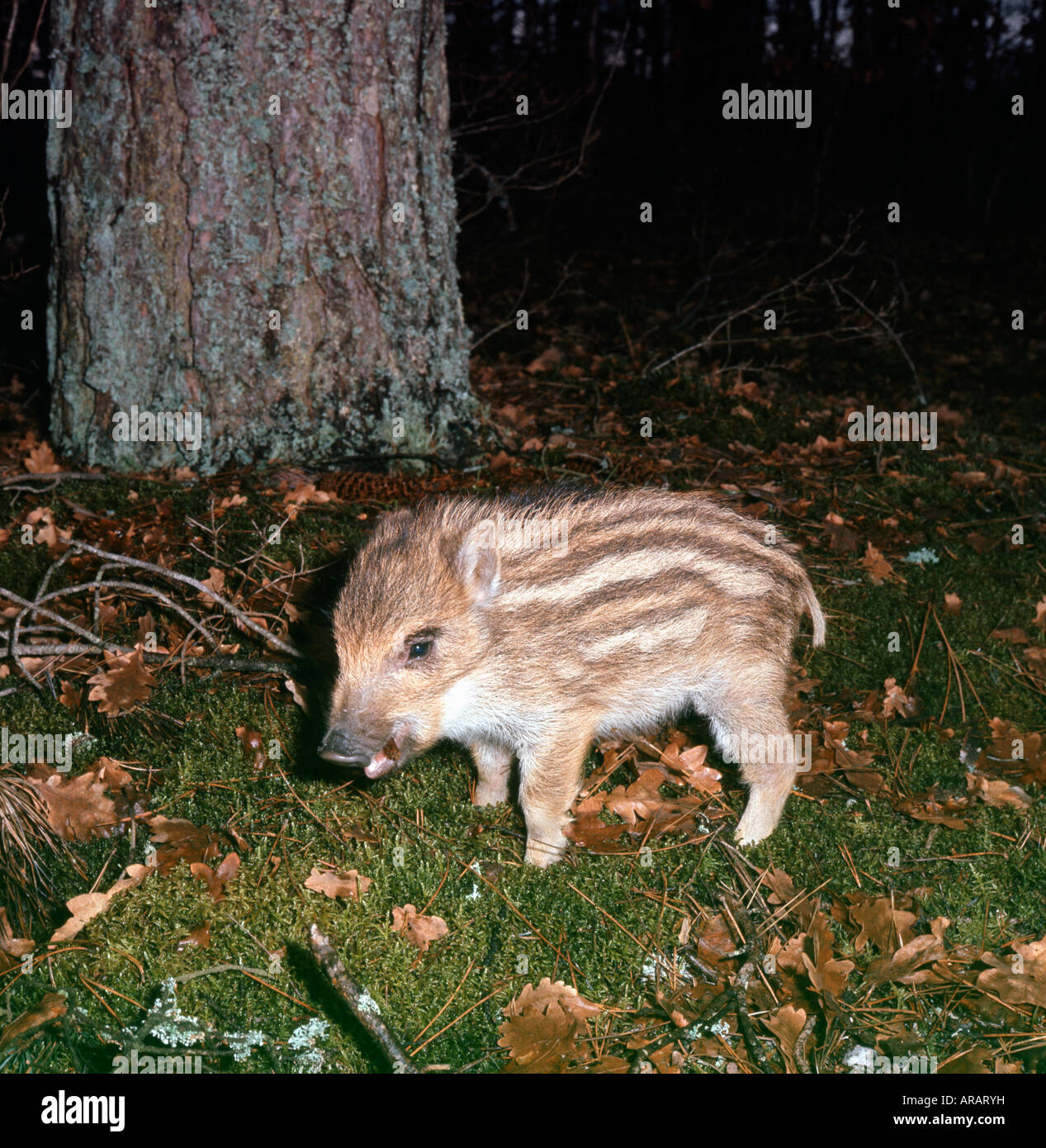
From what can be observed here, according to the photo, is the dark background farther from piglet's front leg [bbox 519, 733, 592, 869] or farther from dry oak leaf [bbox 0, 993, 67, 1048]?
dry oak leaf [bbox 0, 993, 67, 1048]

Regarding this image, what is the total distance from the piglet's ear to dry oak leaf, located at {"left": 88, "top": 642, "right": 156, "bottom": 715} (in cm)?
127

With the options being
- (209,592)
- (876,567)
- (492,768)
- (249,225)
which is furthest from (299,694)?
(876,567)

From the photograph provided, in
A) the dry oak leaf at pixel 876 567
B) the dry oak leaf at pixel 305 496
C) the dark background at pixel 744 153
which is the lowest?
the dry oak leaf at pixel 876 567

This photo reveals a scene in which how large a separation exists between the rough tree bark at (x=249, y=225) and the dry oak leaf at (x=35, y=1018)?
10.2 feet

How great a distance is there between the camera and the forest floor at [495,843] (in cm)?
264

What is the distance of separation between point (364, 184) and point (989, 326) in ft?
35.1

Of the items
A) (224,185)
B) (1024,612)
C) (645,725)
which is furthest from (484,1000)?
(224,185)

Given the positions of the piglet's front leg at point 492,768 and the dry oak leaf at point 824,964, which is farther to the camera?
the piglet's front leg at point 492,768

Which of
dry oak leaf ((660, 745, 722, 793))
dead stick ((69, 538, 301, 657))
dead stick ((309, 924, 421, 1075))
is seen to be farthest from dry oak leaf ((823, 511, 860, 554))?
dead stick ((309, 924, 421, 1075))

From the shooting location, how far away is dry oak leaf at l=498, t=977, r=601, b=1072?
252 centimetres

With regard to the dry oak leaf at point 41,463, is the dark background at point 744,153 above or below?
above

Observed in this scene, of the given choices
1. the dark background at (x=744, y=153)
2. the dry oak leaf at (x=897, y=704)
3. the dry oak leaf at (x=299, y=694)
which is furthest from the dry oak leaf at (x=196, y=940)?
the dark background at (x=744, y=153)

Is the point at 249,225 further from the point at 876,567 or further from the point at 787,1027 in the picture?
the point at 787,1027

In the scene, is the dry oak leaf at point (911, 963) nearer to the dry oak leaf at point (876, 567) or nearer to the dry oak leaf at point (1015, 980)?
the dry oak leaf at point (1015, 980)
